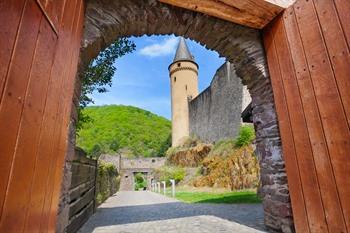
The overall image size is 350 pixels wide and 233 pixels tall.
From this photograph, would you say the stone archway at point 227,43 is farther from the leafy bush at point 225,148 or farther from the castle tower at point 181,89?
the castle tower at point 181,89

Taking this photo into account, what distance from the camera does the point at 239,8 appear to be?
3012 millimetres

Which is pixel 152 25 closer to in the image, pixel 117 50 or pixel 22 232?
pixel 22 232

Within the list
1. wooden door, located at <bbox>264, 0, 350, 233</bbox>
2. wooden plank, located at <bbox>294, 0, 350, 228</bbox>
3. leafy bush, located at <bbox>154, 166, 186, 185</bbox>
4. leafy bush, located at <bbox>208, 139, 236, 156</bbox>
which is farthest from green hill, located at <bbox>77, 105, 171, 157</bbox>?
wooden plank, located at <bbox>294, 0, 350, 228</bbox>

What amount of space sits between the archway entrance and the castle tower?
78.4ft

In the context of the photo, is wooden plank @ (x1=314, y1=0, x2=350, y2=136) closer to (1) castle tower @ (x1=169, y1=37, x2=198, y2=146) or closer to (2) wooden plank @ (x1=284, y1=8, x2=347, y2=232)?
(2) wooden plank @ (x1=284, y1=8, x2=347, y2=232)

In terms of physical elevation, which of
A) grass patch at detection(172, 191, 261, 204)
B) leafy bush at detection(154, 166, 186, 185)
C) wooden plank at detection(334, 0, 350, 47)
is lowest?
grass patch at detection(172, 191, 261, 204)

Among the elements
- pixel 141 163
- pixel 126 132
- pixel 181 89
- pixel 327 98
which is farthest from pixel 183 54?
pixel 327 98

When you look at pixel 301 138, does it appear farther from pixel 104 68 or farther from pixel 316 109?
pixel 104 68

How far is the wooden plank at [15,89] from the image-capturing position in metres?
1.13

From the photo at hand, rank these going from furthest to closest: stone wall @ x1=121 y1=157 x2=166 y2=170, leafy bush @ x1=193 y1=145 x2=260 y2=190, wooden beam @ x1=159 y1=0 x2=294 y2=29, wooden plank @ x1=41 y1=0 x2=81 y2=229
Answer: stone wall @ x1=121 y1=157 x2=166 y2=170
leafy bush @ x1=193 y1=145 x2=260 y2=190
wooden beam @ x1=159 y1=0 x2=294 y2=29
wooden plank @ x1=41 y1=0 x2=81 y2=229

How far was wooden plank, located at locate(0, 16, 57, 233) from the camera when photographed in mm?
1223

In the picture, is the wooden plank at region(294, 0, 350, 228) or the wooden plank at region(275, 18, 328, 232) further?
the wooden plank at region(275, 18, 328, 232)

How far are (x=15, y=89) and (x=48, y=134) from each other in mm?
538

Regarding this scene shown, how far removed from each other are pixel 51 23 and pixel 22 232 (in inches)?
53.1
